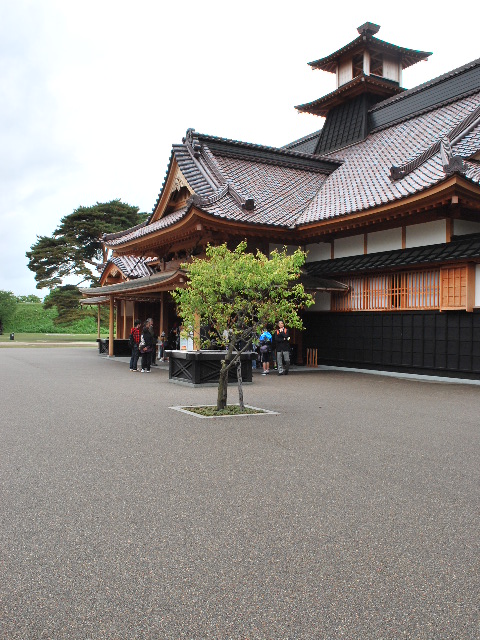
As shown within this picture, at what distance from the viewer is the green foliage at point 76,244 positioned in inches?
1820

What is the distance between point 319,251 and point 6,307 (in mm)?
52557

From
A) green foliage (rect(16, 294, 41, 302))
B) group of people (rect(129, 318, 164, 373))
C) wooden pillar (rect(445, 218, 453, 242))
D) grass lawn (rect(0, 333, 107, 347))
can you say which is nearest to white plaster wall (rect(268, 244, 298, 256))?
group of people (rect(129, 318, 164, 373))

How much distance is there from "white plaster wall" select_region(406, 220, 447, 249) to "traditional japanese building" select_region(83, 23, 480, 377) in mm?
36

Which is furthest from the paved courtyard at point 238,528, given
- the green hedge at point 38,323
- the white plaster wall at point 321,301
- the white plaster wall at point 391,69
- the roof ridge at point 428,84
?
the green hedge at point 38,323

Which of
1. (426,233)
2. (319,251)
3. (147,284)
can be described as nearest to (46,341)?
(147,284)

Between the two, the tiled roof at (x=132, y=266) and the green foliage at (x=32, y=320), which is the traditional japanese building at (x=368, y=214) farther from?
the green foliage at (x=32, y=320)

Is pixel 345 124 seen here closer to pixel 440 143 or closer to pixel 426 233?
pixel 440 143

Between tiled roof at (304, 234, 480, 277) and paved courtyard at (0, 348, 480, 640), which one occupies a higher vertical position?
tiled roof at (304, 234, 480, 277)

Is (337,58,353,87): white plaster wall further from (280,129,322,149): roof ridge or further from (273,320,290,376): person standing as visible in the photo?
(273,320,290,376): person standing

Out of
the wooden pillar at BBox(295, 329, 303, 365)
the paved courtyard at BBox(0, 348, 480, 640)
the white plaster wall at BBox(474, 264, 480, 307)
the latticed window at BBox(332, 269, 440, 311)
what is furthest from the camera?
the wooden pillar at BBox(295, 329, 303, 365)

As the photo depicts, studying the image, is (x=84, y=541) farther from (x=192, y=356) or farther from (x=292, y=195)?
(x=292, y=195)

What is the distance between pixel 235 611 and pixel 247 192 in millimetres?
18336

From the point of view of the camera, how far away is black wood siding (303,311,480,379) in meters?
14.7

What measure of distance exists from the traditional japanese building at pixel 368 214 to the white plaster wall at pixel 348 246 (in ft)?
0.18
